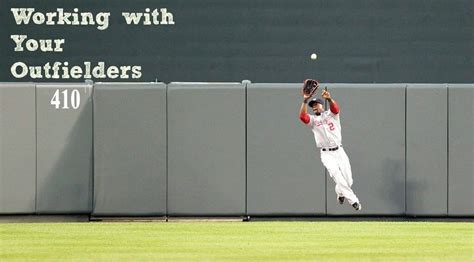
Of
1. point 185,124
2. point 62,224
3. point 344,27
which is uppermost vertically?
point 344,27

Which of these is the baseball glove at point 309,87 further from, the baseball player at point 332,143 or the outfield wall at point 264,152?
the outfield wall at point 264,152

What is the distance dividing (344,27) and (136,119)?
2542 millimetres

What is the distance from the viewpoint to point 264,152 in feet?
49.5

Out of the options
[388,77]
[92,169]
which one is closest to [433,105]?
[388,77]

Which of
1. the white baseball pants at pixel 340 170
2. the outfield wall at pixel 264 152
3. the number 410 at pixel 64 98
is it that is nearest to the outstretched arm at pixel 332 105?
the white baseball pants at pixel 340 170

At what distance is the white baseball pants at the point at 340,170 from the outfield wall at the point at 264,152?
11.1 inches

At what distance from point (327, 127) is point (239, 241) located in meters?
2.50

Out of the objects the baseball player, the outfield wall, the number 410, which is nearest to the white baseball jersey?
the baseball player

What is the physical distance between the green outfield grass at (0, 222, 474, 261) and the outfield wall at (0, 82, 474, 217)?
445 millimetres

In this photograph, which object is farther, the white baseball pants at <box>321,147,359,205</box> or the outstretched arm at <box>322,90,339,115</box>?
the white baseball pants at <box>321,147,359,205</box>

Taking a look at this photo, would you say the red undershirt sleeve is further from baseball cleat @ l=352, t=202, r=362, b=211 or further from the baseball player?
baseball cleat @ l=352, t=202, r=362, b=211

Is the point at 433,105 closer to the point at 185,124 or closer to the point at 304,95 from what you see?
the point at 304,95

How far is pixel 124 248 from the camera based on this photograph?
11625 mm

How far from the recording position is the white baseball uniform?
14.5m
